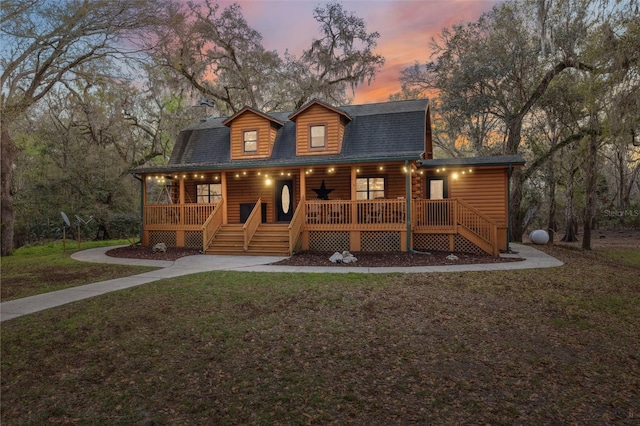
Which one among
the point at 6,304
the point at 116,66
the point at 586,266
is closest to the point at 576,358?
the point at 586,266

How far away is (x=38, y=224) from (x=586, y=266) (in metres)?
26.0

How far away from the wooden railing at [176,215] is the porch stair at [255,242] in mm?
1173

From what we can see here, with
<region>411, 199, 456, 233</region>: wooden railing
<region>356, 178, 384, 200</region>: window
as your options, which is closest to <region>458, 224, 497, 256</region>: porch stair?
<region>411, 199, 456, 233</region>: wooden railing

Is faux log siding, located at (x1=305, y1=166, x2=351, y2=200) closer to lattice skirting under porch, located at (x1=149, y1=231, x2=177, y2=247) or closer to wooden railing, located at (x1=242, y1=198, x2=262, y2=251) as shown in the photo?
wooden railing, located at (x1=242, y1=198, x2=262, y2=251)

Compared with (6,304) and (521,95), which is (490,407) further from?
(521,95)

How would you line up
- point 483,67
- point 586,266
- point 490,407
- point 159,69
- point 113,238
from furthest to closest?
1. point 113,238
2. point 483,67
3. point 159,69
4. point 586,266
5. point 490,407

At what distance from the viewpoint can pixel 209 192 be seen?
17.9 metres

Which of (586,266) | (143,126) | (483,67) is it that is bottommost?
(586,266)

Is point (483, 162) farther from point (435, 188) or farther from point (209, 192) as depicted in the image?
point (209, 192)

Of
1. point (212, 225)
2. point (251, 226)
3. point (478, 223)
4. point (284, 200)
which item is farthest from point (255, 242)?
point (478, 223)

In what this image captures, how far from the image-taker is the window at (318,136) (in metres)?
15.8

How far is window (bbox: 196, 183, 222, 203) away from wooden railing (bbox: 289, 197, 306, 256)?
5.60 m

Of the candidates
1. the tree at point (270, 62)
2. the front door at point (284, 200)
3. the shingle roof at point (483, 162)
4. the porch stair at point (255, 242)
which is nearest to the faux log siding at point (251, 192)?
the front door at point (284, 200)

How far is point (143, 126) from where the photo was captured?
23.8 meters
